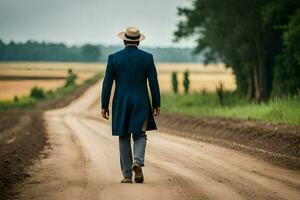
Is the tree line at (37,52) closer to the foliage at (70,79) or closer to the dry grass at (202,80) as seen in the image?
the foliage at (70,79)

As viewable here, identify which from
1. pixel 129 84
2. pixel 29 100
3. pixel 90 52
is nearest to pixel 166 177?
pixel 129 84

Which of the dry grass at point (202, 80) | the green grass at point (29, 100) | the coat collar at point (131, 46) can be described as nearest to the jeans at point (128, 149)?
the coat collar at point (131, 46)

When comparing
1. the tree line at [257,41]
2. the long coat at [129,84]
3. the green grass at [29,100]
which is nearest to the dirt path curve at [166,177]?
the long coat at [129,84]

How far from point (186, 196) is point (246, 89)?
3511cm

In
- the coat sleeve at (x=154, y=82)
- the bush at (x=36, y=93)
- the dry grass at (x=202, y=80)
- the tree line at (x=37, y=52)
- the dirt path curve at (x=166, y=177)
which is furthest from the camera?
the tree line at (x=37, y=52)

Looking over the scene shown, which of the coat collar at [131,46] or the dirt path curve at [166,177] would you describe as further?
the coat collar at [131,46]

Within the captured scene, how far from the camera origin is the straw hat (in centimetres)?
1051

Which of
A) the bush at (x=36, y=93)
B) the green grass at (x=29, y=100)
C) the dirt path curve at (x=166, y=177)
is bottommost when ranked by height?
the green grass at (x=29, y=100)

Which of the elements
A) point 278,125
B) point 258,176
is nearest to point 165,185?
point 258,176

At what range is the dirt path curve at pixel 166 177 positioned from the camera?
942 centimetres

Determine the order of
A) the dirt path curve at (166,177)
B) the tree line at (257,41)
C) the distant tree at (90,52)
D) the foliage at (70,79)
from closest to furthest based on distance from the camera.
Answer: the dirt path curve at (166,177) < the tree line at (257,41) < the foliage at (70,79) < the distant tree at (90,52)

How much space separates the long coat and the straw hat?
16 cm

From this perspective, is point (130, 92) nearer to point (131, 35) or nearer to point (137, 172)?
point (131, 35)

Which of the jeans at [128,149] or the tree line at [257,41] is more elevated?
the tree line at [257,41]
